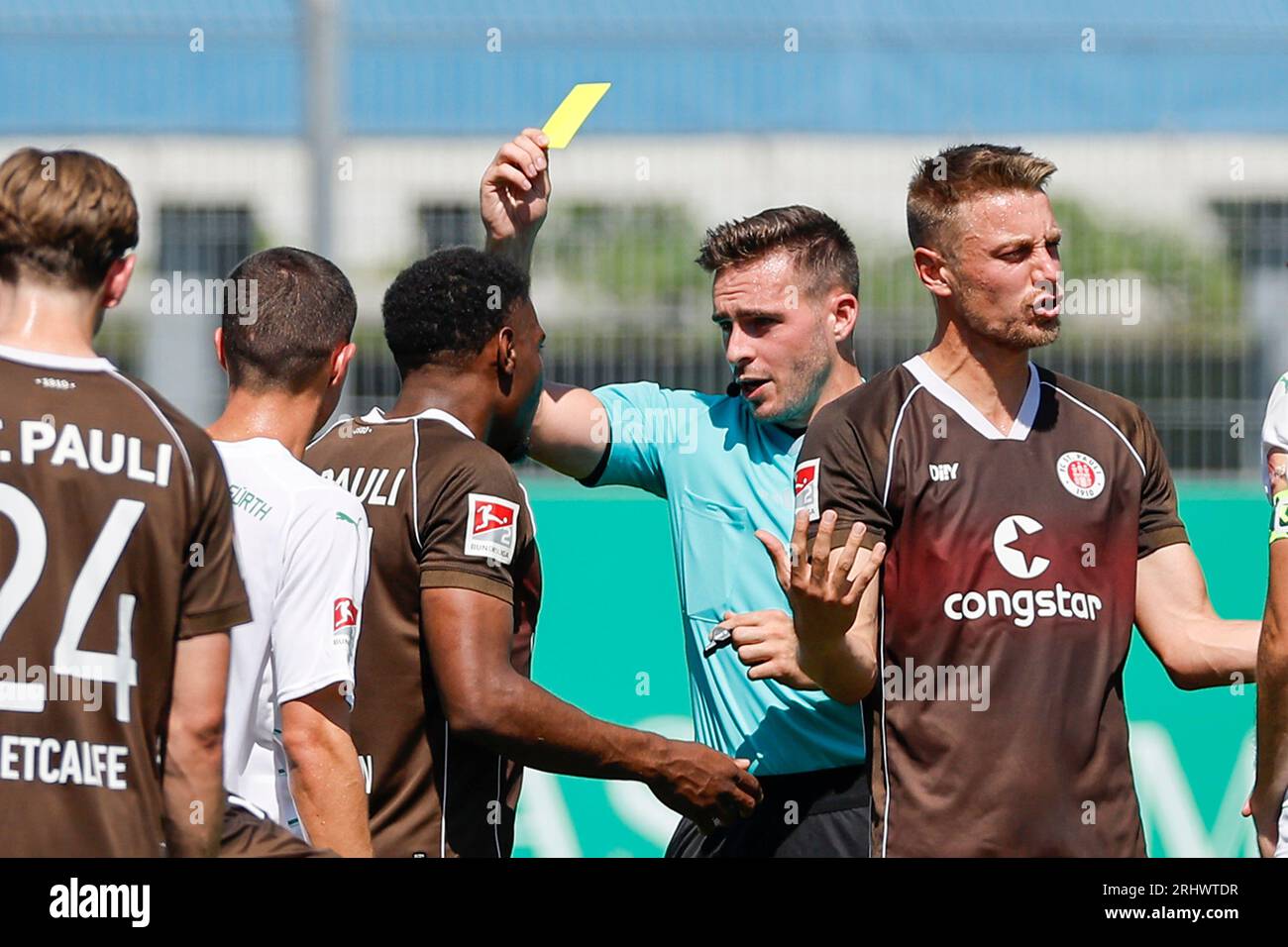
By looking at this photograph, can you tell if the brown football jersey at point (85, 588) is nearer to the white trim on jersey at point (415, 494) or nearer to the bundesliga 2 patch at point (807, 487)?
the white trim on jersey at point (415, 494)

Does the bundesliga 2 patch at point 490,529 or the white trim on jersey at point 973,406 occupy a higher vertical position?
the white trim on jersey at point 973,406

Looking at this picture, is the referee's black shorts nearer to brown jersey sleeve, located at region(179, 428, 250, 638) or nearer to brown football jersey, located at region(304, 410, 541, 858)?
brown football jersey, located at region(304, 410, 541, 858)

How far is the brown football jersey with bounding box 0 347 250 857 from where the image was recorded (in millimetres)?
2838

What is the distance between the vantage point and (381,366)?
788 centimetres

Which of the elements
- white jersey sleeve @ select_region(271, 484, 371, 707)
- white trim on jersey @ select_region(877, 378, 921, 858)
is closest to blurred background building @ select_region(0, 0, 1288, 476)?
white trim on jersey @ select_region(877, 378, 921, 858)

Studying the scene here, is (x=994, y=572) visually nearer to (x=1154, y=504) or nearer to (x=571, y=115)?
(x=1154, y=504)

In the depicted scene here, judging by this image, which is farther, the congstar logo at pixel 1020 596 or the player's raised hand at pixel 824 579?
the congstar logo at pixel 1020 596

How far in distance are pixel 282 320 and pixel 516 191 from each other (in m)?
1.04

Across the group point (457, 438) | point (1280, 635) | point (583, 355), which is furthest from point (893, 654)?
point (583, 355)

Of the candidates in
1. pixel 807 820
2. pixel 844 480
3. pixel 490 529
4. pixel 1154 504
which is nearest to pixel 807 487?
pixel 844 480

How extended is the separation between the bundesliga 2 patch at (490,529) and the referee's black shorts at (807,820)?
1050 millimetres

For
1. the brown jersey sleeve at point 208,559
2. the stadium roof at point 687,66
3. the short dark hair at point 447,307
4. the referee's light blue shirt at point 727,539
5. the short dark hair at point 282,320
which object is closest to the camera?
the brown jersey sleeve at point 208,559

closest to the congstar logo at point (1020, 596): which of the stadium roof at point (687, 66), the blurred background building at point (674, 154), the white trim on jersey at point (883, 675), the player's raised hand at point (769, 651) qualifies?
the white trim on jersey at point (883, 675)

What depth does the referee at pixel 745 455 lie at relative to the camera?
4.31 meters
